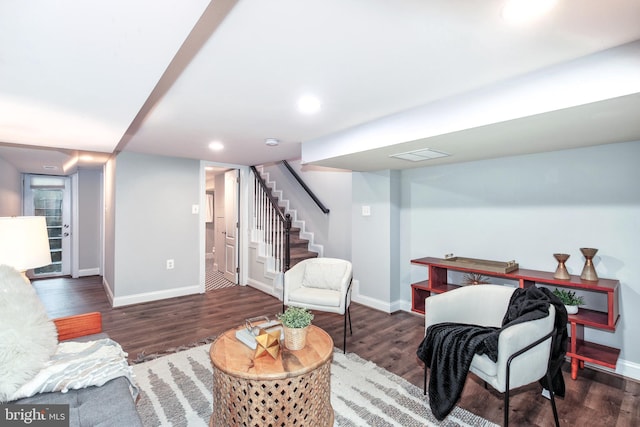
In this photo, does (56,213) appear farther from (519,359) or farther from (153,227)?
(519,359)

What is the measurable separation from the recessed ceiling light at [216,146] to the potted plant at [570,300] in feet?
11.7

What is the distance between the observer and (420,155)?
2898 millimetres

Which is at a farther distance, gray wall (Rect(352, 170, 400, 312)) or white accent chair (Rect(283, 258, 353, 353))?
gray wall (Rect(352, 170, 400, 312))

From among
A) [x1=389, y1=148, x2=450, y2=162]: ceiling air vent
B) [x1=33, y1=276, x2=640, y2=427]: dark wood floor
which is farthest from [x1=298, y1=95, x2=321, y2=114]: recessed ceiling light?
[x1=33, y1=276, x2=640, y2=427]: dark wood floor

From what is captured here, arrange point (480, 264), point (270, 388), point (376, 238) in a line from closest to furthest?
point (270, 388), point (480, 264), point (376, 238)

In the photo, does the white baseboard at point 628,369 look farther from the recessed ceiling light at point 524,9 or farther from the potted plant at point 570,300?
the recessed ceiling light at point 524,9

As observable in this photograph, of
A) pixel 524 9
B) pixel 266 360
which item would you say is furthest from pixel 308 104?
pixel 266 360

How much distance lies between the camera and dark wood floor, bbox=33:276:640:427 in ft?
6.63

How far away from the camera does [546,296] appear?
194 cm

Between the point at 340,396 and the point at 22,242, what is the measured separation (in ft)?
7.39

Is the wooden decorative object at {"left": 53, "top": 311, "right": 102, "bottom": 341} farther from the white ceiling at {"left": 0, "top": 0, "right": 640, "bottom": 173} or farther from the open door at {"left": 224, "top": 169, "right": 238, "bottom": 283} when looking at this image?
the open door at {"left": 224, "top": 169, "right": 238, "bottom": 283}

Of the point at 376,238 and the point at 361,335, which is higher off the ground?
the point at 376,238

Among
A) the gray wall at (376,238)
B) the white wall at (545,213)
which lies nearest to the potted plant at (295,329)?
the gray wall at (376,238)

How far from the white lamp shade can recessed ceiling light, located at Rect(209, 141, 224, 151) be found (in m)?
1.84
